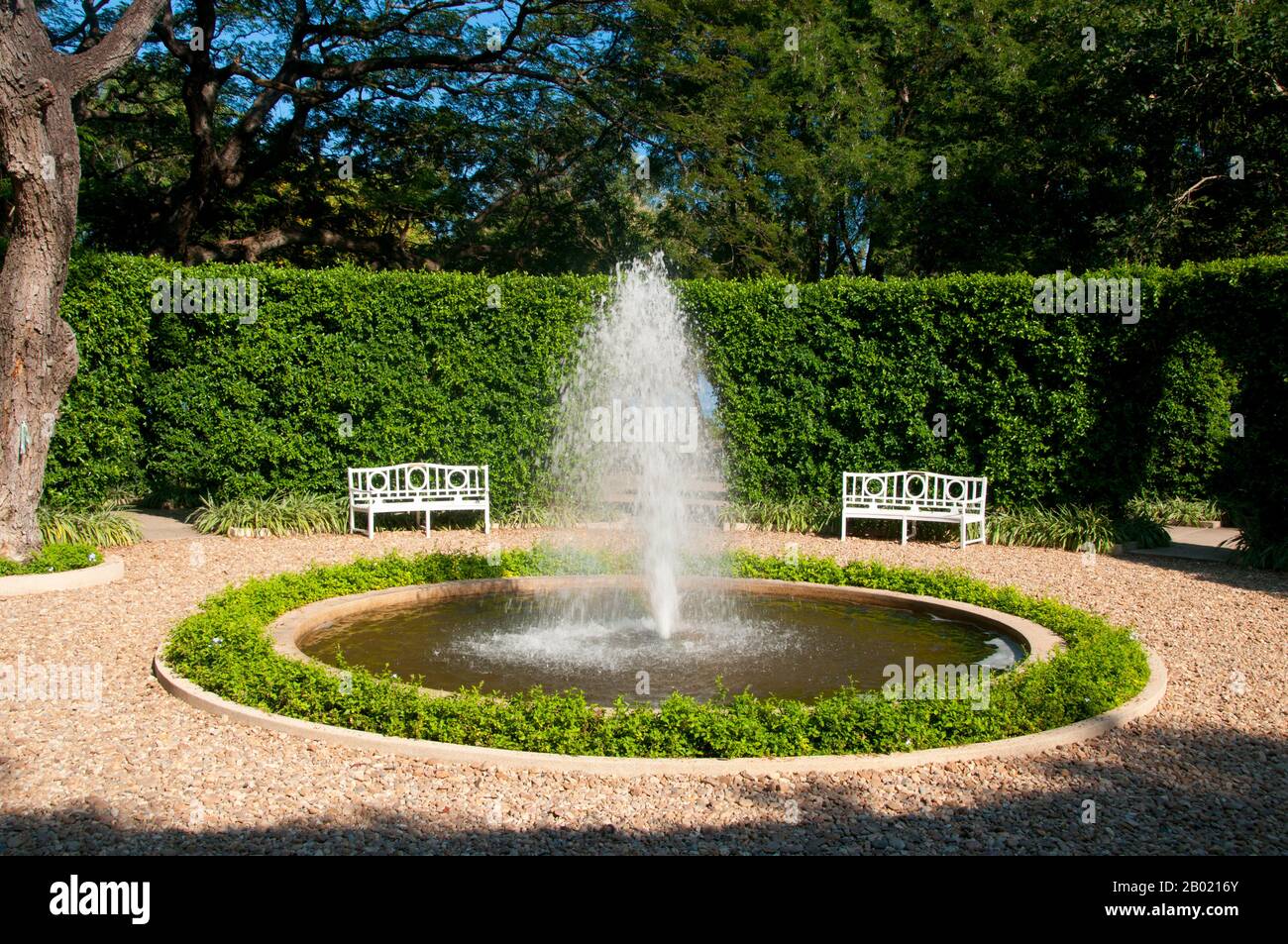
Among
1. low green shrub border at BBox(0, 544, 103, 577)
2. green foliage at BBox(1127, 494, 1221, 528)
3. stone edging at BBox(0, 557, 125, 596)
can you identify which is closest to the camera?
stone edging at BBox(0, 557, 125, 596)

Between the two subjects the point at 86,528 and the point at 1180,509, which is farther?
the point at 1180,509

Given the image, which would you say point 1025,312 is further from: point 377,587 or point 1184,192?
point 377,587

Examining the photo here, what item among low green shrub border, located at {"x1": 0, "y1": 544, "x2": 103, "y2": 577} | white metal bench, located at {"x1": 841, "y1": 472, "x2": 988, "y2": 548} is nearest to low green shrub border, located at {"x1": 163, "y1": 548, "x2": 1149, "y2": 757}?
low green shrub border, located at {"x1": 0, "y1": 544, "x2": 103, "y2": 577}

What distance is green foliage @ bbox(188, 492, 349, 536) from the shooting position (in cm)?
1212

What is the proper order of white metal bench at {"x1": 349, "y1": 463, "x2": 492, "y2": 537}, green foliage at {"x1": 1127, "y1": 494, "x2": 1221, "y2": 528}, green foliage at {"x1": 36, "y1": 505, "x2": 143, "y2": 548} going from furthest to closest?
green foliage at {"x1": 1127, "y1": 494, "x2": 1221, "y2": 528}
white metal bench at {"x1": 349, "y1": 463, "x2": 492, "y2": 537}
green foliage at {"x1": 36, "y1": 505, "x2": 143, "y2": 548}

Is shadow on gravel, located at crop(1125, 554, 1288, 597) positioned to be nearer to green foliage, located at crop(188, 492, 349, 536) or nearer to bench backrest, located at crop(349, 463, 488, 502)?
bench backrest, located at crop(349, 463, 488, 502)

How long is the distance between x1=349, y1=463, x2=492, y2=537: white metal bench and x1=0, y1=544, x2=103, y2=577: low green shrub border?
3.26 metres

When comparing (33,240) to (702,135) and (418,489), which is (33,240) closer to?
(418,489)

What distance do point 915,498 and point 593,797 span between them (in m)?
9.10

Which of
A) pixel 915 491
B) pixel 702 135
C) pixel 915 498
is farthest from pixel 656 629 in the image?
pixel 702 135

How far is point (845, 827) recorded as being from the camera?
4.05 meters

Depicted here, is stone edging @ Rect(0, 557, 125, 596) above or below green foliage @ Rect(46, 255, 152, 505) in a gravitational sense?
below

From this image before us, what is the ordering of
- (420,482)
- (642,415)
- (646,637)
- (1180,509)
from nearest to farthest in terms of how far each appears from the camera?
(646,637) → (642,415) → (420,482) → (1180,509)

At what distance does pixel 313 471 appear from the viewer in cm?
1272
